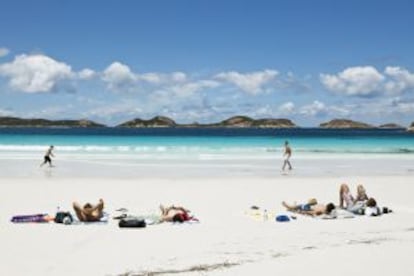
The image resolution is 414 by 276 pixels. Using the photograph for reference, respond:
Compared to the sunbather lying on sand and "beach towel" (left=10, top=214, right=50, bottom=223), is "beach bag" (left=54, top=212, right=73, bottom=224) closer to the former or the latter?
"beach towel" (left=10, top=214, right=50, bottom=223)

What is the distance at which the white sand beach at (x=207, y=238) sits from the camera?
980 cm

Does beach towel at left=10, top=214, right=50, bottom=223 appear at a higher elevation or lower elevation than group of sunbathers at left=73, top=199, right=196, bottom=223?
lower

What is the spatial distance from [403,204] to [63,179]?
14.2 m

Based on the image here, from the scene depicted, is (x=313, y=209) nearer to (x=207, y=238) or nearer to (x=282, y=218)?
(x=282, y=218)

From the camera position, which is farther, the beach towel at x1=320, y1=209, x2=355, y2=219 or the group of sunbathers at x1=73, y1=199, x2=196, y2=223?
the beach towel at x1=320, y1=209, x2=355, y2=219

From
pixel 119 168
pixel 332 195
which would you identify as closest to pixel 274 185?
pixel 332 195

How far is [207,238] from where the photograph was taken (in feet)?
40.7

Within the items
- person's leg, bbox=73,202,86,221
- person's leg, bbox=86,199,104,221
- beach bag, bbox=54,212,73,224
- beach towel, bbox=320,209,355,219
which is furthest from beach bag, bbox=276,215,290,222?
beach bag, bbox=54,212,73,224

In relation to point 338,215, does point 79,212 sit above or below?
above

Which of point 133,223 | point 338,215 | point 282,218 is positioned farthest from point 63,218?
point 338,215

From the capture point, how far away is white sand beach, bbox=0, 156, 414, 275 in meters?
9.80

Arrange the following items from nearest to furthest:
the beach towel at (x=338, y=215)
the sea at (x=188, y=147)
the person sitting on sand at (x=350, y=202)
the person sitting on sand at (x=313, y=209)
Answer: the beach towel at (x=338, y=215) < the person sitting on sand at (x=313, y=209) < the person sitting on sand at (x=350, y=202) < the sea at (x=188, y=147)

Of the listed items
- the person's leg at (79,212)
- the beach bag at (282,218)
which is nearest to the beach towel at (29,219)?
the person's leg at (79,212)

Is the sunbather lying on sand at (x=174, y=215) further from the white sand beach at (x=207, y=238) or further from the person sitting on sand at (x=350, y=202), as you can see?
the person sitting on sand at (x=350, y=202)
